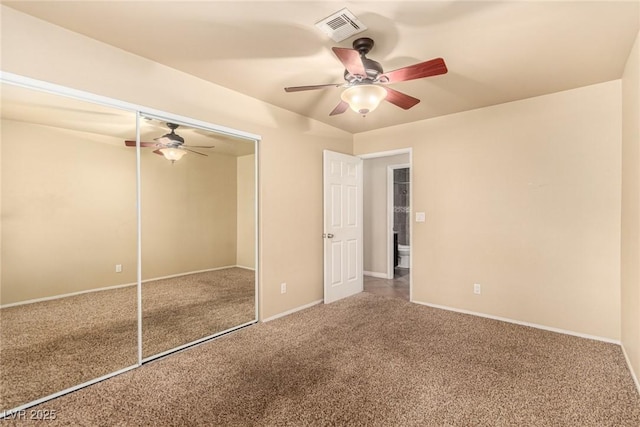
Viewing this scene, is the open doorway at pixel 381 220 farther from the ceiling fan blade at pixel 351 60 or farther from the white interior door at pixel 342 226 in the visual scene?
the ceiling fan blade at pixel 351 60

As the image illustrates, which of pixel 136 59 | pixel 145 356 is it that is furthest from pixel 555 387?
pixel 136 59

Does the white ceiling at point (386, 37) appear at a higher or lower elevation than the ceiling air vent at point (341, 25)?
higher

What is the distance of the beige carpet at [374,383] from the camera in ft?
6.22

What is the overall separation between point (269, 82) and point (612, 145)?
11.1ft

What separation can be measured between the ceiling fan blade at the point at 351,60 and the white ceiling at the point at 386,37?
28 centimetres

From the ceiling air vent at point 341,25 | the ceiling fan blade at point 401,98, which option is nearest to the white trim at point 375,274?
the ceiling fan blade at point 401,98

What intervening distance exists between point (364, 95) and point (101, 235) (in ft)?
7.87

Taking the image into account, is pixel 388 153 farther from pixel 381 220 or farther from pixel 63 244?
pixel 63 244

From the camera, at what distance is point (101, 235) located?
8.14 feet

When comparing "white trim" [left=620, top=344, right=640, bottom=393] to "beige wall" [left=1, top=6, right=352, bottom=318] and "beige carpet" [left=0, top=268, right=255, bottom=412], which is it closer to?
"beige wall" [left=1, top=6, right=352, bottom=318]

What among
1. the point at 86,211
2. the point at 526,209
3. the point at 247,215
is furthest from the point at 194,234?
the point at 526,209

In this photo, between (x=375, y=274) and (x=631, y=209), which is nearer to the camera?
(x=631, y=209)

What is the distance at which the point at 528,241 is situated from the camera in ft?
11.0

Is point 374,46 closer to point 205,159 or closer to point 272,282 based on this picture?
point 205,159
